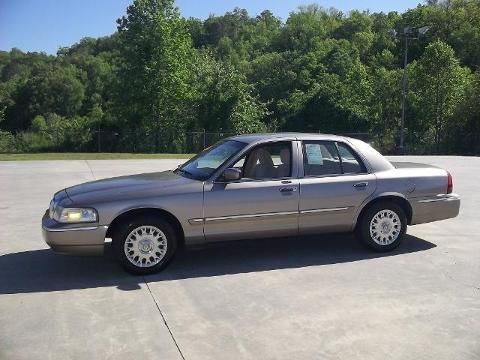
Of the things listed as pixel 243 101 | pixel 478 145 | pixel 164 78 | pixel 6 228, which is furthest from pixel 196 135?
pixel 6 228

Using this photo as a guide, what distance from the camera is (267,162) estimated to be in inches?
257

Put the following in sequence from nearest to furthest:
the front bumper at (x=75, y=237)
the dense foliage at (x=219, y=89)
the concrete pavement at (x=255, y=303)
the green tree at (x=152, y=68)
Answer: the concrete pavement at (x=255, y=303) → the front bumper at (x=75, y=237) → the dense foliage at (x=219, y=89) → the green tree at (x=152, y=68)

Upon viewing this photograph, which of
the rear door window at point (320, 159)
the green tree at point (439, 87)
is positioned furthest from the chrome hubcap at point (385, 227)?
the green tree at point (439, 87)

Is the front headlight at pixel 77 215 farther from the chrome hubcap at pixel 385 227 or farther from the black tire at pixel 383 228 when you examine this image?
the chrome hubcap at pixel 385 227

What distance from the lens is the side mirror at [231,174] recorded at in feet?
19.9

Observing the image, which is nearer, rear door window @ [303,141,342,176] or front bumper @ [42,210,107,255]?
front bumper @ [42,210,107,255]

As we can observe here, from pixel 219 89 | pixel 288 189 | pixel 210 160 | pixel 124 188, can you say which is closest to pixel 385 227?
pixel 288 189

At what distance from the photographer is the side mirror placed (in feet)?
19.9

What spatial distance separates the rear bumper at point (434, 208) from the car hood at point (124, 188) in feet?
9.93

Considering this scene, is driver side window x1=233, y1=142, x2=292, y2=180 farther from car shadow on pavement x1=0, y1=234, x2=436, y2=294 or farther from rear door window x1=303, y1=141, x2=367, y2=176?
car shadow on pavement x1=0, y1=234, x2=436, y2=294

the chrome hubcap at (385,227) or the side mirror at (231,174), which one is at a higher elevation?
the side mirror at (231,174)

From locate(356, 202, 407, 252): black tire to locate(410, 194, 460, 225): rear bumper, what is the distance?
199 mm

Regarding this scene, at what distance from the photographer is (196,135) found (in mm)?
37844

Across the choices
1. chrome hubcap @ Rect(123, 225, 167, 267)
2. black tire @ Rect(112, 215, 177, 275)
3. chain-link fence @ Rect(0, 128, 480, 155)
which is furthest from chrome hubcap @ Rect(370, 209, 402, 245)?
chain-link fence @ Rect(0, 128, 480, 155)
